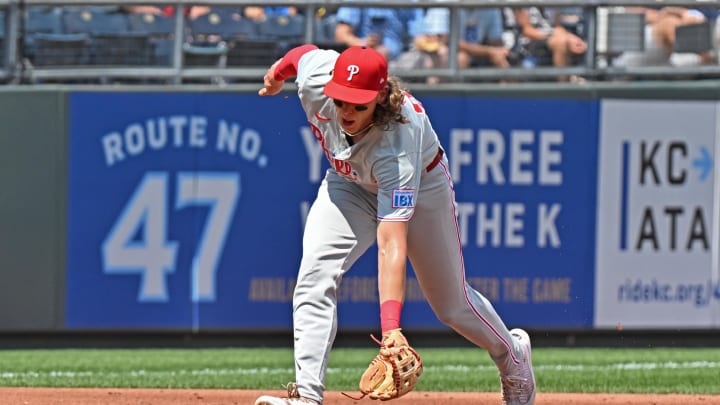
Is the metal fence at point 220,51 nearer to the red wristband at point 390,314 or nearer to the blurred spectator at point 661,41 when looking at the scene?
the blurred spectator at point 661,41

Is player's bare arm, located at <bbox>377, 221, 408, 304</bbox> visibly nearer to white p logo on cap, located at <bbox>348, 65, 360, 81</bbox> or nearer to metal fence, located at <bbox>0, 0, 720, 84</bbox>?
white p logo on cap, located at <bbox>348, 65, 360, 81</bbox>

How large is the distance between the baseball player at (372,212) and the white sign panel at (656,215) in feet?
14.7

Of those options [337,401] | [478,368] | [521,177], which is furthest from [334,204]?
[521,177]

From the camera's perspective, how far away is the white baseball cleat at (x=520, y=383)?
5555mm

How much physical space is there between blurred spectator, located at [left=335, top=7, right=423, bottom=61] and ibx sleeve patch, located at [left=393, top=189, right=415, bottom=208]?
524 cm

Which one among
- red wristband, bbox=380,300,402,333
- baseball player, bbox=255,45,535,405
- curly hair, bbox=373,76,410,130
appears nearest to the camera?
red wristband, bbox=380,300,402,333

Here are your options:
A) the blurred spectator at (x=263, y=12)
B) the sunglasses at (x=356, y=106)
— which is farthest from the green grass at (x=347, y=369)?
the sunglasses at (x=356, y=106)

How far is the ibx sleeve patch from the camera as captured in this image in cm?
460

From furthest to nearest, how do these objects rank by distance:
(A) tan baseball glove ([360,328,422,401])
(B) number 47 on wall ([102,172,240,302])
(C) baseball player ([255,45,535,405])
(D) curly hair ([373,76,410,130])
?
(B) number 47 on wall ([102,172,240,302])
(D) curly hair ([373,76,410,130])
(C) baseball player ([255,45,535,405])
(A) tan baseball glove ([360,328,422,401])

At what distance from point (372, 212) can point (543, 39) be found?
17.2 feet

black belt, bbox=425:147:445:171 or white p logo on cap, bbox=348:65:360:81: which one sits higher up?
white p logo on cap, bbox=348:65:360:81

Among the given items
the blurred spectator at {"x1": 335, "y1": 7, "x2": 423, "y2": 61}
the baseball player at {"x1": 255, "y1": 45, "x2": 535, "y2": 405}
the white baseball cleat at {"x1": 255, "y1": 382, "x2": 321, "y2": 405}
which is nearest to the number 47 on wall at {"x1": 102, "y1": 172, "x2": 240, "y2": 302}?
the blurred spectator at {"x1": 335, "y1": 7, "x2": 423, "y2": 61}

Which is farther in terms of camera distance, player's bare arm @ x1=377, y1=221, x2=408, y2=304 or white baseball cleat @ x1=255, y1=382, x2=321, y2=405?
white baseball cleat @ x1=255, y1=382, x2=321, y2=405

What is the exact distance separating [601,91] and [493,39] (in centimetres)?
97
